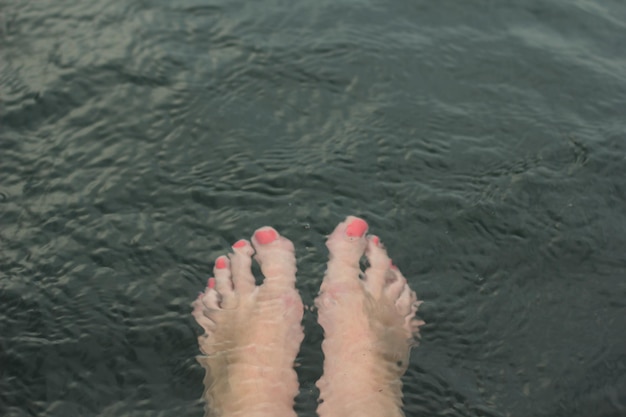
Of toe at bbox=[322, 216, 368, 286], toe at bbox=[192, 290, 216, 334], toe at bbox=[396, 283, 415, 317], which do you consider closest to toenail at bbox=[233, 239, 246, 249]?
toe at bbox=[192, 290, 216, 334]

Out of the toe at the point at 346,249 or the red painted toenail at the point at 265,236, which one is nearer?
the toe at the point at 346,249

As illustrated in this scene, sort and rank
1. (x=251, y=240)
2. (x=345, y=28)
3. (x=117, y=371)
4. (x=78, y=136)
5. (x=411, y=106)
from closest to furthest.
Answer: (x=117, y=371)
(x=251, y=240)
(x=78, y=136)
(x=411, y=106)
(x=345, y=28)

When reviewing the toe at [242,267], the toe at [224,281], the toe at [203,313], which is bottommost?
the toe at [203,313]

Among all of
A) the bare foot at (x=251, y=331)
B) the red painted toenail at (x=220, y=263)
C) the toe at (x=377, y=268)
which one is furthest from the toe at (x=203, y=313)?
the toe at (x=377, y=268)

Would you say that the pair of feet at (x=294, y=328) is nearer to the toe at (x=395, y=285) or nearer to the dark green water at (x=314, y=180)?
the toe at (x=395, y=285)

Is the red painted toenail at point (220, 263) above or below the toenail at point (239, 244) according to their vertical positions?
below

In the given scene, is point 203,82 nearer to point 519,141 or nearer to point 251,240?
point 251,240

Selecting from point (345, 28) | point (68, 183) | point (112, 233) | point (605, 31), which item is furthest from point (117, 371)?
point (605, 31)
